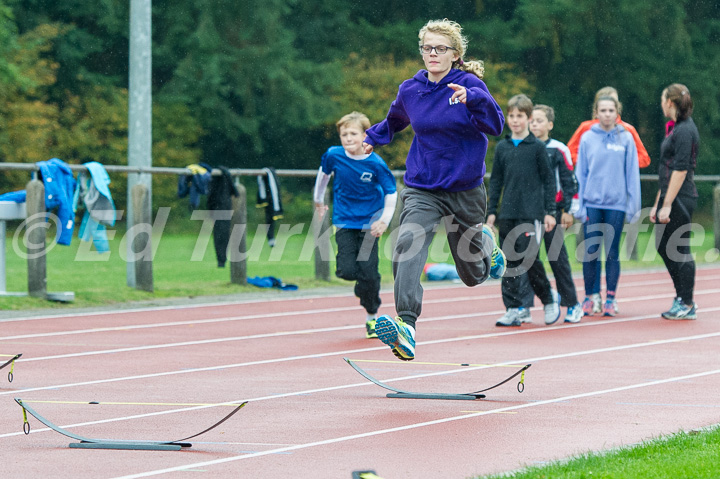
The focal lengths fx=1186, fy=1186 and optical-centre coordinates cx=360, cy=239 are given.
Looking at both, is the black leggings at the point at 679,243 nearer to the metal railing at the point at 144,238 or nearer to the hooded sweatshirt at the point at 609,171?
the hooded sweatshirt at the point at 609,171

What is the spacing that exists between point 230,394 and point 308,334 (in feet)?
11.8

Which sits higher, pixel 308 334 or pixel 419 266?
pixel 419 266

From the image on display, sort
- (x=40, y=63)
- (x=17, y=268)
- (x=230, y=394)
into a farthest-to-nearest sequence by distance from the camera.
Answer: (x=40, y=63)
(x=17, y=268)
(x=230, y=394)

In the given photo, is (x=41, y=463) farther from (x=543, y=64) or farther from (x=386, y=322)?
(x=543, y=64)

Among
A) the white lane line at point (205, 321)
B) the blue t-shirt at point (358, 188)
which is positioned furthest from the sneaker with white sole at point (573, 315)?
the white lane line at point (205, 321)

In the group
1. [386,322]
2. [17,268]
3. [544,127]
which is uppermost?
[544,127]

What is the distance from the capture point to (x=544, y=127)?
11.7 metres

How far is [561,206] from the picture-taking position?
11695 mm

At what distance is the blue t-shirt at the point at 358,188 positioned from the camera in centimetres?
1030

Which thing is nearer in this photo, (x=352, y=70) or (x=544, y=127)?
(x=544, y=127)

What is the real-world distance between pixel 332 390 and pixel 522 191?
13.3 feet

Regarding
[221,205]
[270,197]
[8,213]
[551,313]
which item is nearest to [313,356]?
[551,313]

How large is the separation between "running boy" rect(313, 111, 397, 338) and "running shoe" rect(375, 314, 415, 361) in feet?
12.4

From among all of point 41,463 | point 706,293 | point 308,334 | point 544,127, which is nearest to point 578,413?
point 41,463
